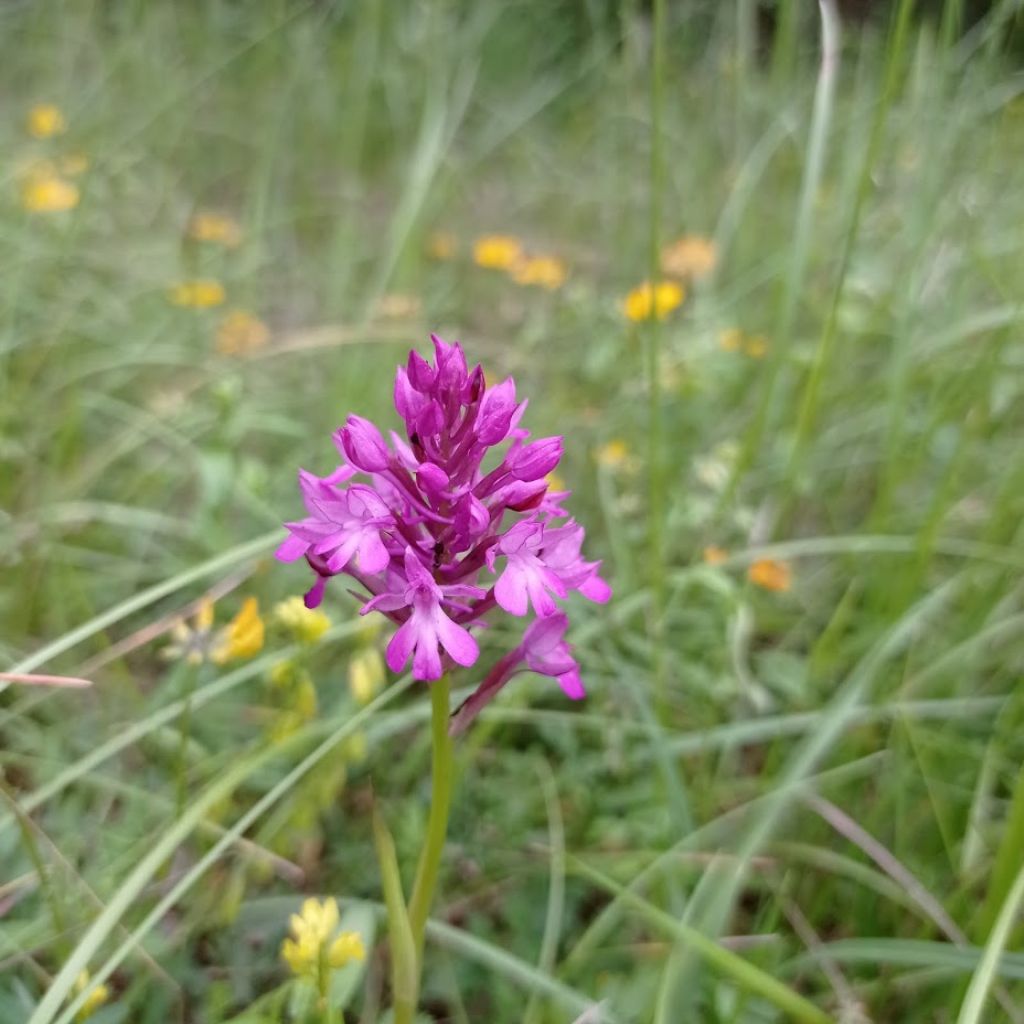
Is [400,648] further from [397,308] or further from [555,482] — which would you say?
[397,308]

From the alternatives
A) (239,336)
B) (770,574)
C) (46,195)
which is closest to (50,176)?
(46,195)

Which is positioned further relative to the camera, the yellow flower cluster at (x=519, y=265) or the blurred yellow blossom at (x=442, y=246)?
the blurred yellow blossom at (x=442, y=246)

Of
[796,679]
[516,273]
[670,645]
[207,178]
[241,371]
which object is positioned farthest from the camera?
[207,178]

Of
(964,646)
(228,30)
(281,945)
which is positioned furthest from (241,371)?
(228,30)

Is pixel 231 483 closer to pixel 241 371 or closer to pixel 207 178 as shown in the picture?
pixel 241 371

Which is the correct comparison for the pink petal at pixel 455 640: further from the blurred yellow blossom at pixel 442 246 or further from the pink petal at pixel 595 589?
the blurred yellow blossom at pixel 442 246

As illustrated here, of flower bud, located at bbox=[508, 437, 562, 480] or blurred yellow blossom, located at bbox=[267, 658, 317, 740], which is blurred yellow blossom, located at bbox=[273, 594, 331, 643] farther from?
flower bud, located at bbox=[508, 437, 562, 480]

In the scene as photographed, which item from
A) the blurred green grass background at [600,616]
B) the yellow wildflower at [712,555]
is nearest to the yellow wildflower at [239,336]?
the blurred green grass background at [600,616]
